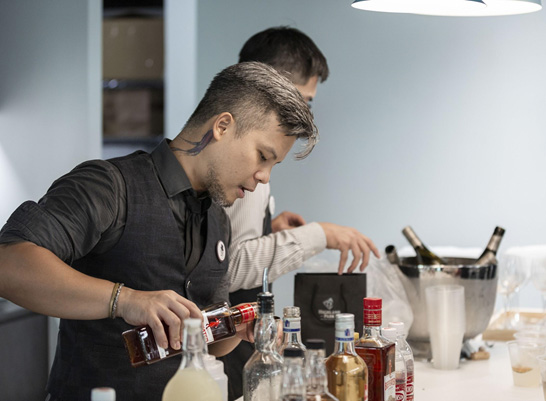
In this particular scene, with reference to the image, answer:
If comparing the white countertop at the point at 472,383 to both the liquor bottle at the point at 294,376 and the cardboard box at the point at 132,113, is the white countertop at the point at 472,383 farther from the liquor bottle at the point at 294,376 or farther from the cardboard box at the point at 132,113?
the cardboard box at the point at 132,113

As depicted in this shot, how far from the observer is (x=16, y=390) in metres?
2.39

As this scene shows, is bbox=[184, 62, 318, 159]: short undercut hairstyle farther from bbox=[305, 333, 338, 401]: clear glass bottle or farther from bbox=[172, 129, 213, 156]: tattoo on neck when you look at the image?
bbox=[305, 333, 338, 401]: clear glass bottle

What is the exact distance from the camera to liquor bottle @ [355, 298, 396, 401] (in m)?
1.32

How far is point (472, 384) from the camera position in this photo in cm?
190

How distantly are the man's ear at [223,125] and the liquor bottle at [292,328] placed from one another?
548mm

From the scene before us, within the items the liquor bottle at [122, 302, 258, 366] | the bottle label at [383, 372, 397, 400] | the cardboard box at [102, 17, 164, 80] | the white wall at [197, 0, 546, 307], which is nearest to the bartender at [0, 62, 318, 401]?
the liquor bottle at [122, 302, 258, 366]

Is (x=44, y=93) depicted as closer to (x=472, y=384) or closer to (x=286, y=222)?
(x=286, y=222)

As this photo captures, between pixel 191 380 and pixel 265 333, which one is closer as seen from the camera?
pixel 191 380

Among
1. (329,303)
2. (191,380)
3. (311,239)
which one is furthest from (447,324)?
(191,380)

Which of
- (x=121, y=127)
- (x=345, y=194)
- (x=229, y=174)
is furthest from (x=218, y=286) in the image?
(x=121, y=127)

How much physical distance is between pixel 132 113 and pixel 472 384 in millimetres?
4268

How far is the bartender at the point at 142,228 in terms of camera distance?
1.36 metres

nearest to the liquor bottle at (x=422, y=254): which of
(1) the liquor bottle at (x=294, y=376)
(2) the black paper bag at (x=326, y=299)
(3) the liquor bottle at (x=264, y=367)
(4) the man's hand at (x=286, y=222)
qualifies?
(2) the black paper bag at (x=326, y=299)

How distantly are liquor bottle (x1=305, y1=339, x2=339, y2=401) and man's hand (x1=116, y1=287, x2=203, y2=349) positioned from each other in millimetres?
247
